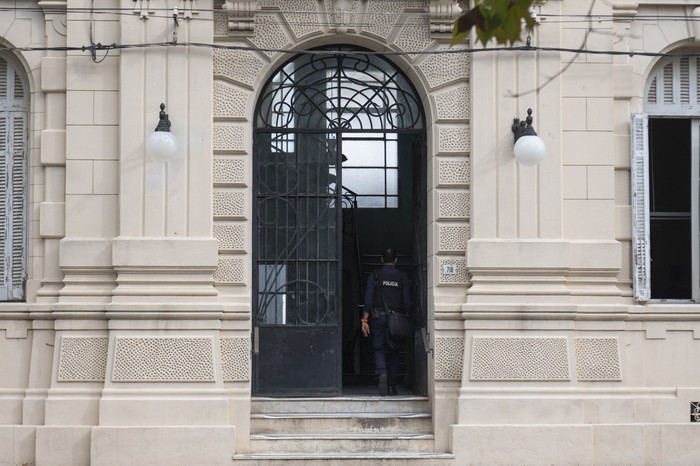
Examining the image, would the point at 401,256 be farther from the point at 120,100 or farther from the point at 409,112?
the point at 120,100

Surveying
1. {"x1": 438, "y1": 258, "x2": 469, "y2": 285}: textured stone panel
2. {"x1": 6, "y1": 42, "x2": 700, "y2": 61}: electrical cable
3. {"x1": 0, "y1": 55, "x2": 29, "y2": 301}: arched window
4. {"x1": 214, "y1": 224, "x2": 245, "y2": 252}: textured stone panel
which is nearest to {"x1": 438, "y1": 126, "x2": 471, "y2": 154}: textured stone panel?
{"x1": 6, "y1": 42, "x2": 700, "y2": 61}: electrical cable

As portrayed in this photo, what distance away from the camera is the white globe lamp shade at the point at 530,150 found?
44.9 ft

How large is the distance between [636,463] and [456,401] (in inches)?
84.8

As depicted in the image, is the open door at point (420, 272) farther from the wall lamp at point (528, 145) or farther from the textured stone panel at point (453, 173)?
the wall lamp at point (528, 145)

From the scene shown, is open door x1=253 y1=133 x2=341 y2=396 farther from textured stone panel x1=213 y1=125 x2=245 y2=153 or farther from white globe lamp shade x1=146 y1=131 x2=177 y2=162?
white globe lamp shade x1=146 y1=131 x2=177 y2=162

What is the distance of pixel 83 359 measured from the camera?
13.9m

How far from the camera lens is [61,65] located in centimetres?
1438

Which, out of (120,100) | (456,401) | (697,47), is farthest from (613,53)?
(120,100)

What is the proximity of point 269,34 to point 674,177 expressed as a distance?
5.21 meters

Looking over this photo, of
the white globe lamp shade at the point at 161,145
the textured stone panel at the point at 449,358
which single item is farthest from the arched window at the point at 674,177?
the white globe lamp shade at the point at 161,145

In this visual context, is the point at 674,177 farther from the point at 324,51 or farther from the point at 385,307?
the point at 324,51

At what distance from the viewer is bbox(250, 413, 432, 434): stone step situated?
561 inches

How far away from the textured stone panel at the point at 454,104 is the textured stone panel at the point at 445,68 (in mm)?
138

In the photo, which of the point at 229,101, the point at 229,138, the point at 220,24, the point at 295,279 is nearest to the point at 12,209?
the point at 229,138
